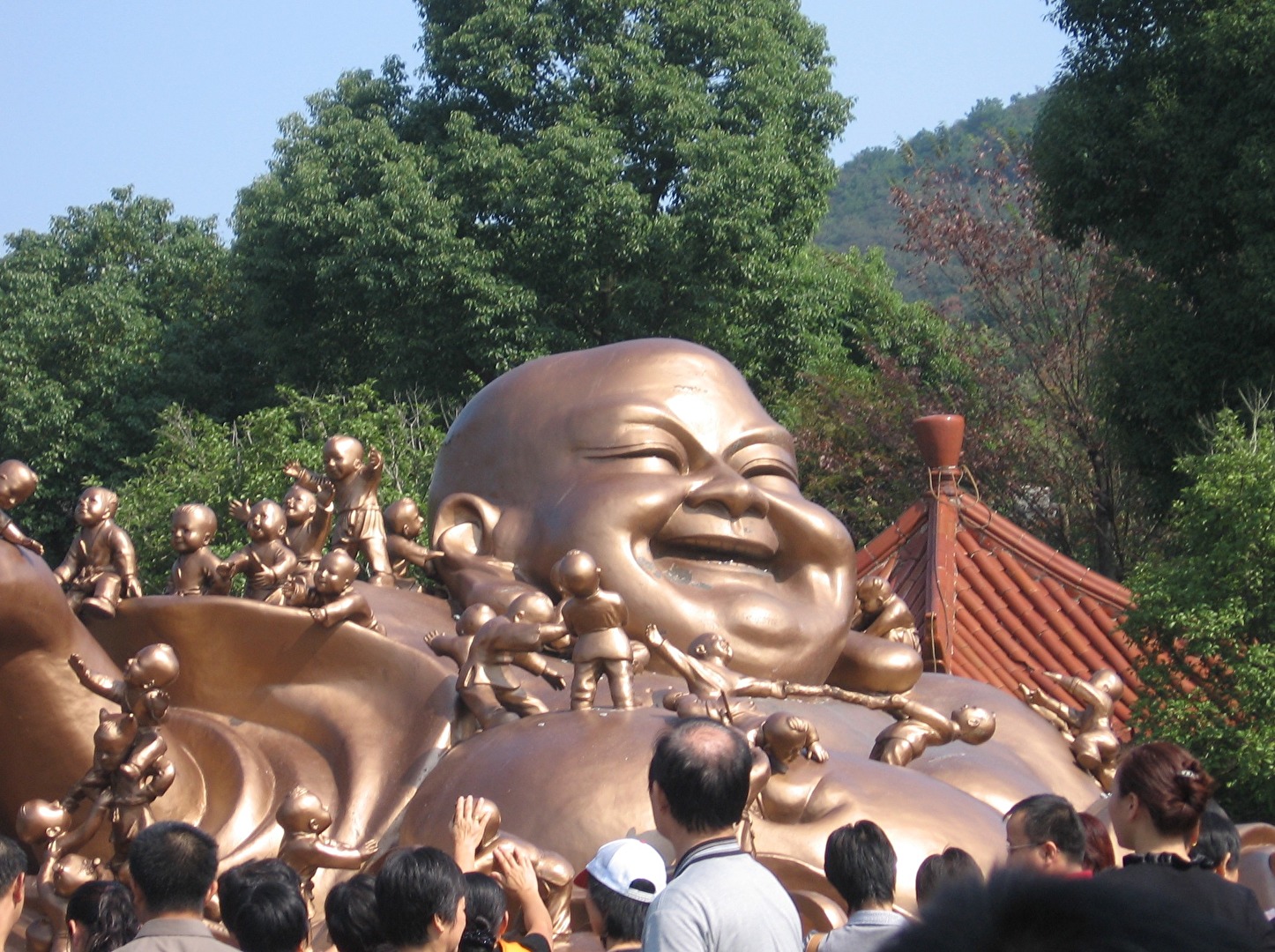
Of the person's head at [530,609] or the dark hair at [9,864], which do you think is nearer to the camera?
the dark hair at [9,864]

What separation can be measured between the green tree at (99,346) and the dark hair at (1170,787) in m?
20.8

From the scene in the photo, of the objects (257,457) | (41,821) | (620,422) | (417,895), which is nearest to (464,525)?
(620,422)

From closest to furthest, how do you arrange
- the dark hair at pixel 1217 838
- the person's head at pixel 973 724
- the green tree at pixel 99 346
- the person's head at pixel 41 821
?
1. the dark hair at pixel 1217 838
2. the person's head at pixel 41 821
3. the person's head at pixel 973 724
4. the green tree at pixel 99 346

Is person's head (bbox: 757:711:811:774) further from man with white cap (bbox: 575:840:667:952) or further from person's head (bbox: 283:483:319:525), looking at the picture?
person's head (bbox: 283:483:319:525)

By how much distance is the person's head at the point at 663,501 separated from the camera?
638 centimetres

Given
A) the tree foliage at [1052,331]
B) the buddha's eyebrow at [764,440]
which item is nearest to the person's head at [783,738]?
the buddha's eyebrow at [764,440]

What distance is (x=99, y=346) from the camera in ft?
78.6

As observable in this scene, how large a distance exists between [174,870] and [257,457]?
1437 centimetres

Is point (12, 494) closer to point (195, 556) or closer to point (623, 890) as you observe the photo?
point (195, 556)

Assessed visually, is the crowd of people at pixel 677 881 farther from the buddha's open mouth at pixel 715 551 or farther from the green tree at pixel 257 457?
the green tree at pixel 257 457

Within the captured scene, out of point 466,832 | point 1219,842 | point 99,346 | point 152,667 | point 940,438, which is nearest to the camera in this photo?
point 1219,842

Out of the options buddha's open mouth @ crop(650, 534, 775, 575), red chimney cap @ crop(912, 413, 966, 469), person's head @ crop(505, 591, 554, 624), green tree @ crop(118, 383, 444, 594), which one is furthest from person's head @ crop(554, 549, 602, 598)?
green tree @ crop(118, 383, 444, 594)

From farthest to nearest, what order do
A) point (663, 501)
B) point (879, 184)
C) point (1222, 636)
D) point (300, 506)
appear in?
point (879, 184) < point (1222, 636) < point (300, 506) < point (663, 501)

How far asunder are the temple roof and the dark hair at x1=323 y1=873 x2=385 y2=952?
7170 mm
